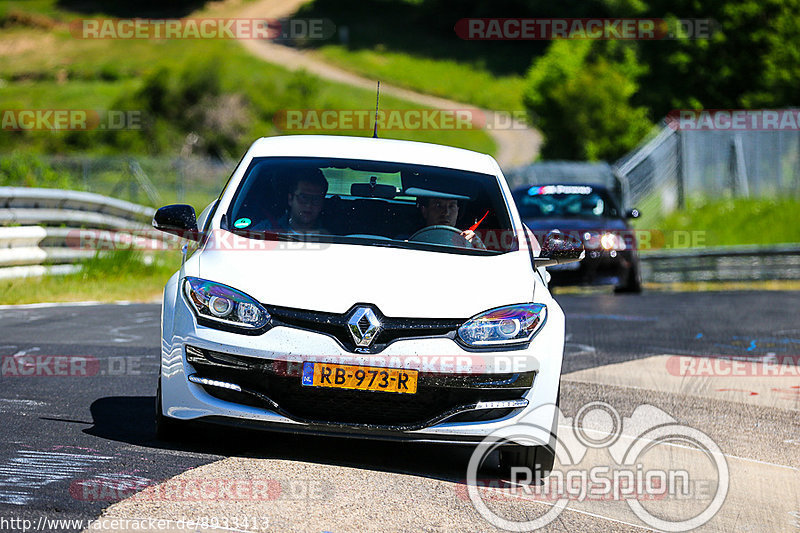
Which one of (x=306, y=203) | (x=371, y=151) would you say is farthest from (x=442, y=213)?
(x=306, y=203)

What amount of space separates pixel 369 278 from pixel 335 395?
0.57m

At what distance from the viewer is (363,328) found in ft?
19.5

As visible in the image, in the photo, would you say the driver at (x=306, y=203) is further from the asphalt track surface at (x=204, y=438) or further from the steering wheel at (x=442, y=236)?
the asphalt track surface at (x=204, y=438)

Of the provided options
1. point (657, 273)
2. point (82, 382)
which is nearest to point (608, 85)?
point (657, 273)

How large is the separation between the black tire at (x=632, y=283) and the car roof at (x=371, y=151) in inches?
416

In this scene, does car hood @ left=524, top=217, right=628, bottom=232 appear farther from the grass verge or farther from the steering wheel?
the grass verge

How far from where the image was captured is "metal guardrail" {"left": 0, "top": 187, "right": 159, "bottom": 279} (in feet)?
46.9

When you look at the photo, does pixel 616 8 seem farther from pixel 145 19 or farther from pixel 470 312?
pixel 470 312

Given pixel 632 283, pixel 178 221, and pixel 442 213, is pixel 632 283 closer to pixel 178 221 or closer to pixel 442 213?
pixel 442 213

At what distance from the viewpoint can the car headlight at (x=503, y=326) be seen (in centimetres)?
604

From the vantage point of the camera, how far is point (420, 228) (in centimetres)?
712

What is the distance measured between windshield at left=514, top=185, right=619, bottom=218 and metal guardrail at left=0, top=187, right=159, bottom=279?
5.45 meters

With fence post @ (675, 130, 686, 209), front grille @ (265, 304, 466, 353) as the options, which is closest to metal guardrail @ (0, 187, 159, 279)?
front grille @ (265, 304, 466, 353)

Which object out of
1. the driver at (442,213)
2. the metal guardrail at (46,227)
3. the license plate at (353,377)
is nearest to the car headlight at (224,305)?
the license plate at (353,377)
